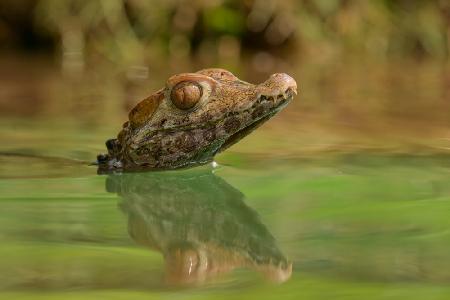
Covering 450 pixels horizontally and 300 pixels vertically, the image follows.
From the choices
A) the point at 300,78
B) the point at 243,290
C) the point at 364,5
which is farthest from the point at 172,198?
the point at 364,5

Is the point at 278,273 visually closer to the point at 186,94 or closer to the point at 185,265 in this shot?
the point at 185,265

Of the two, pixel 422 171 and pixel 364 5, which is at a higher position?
pixel 364 5

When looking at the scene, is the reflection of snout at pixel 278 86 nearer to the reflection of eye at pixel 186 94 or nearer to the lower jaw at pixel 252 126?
the lower jaw at pixel 252 126

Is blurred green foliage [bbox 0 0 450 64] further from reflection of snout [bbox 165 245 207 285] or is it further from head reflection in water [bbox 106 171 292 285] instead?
reflection of snout [bbox 165 245 207 285]

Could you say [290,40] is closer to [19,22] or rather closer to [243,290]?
[19,22]

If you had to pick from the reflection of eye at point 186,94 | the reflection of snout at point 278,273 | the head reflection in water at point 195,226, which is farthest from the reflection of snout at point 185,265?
the reflection of eye at point 186,94

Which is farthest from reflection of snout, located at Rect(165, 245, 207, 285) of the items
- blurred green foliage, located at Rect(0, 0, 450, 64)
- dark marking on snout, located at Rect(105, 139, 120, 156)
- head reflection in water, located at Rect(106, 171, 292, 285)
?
blurred green foliage, located at Rect(0, 0, 450, 64)
